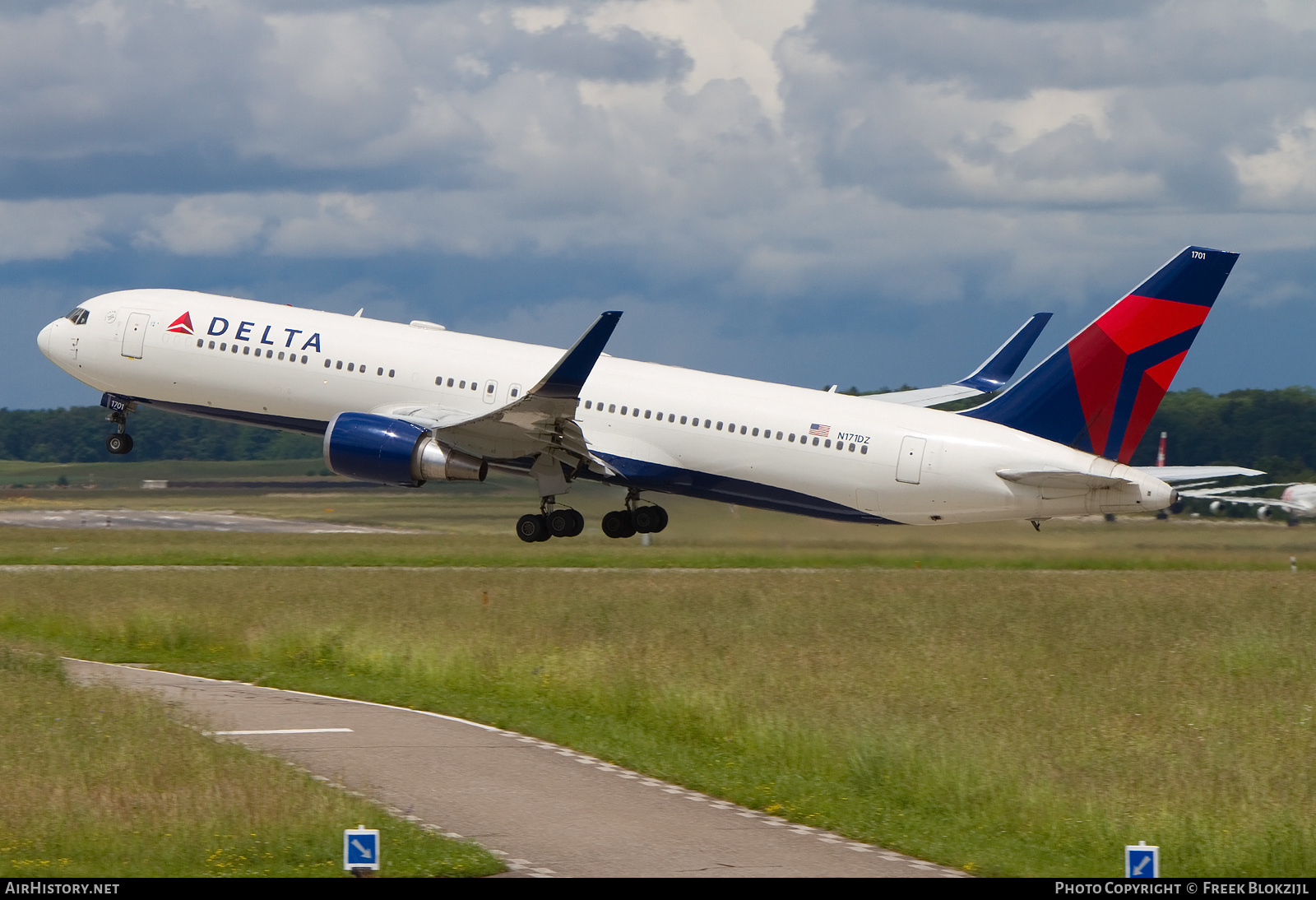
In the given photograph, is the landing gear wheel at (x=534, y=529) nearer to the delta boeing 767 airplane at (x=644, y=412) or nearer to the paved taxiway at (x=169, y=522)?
the delta boeing 767 airplane at (x=644, y=412)

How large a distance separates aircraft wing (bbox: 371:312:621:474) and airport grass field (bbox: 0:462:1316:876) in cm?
386

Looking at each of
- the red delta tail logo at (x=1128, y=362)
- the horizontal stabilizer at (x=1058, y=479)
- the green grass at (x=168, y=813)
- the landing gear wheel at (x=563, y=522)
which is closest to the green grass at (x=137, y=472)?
the landing gear wheel at (x=563, y=522)

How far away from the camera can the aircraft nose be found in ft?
141

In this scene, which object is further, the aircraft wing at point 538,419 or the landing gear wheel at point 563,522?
the landing gear wheel at point 563,522

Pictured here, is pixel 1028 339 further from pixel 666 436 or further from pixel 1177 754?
pixel 1177 754

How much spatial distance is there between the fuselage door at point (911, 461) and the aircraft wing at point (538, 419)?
7265mm

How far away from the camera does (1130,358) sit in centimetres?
3578

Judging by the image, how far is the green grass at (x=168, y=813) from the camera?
1414 cm

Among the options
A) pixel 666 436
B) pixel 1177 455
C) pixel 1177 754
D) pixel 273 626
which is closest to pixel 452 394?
pixel 666 436

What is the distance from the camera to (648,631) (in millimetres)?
33656

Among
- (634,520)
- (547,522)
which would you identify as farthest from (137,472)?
(634,520)

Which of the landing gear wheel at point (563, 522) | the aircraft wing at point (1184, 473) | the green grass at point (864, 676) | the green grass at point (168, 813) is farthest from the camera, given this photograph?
the landing gear wheel at point (563, 522)

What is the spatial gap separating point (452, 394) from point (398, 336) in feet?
7.35

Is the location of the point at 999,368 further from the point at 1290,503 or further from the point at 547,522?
the point at 1290,503
